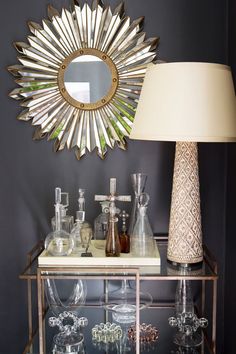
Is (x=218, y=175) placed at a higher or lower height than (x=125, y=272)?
higher

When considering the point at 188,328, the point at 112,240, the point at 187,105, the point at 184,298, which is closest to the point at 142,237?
the point at 112,240

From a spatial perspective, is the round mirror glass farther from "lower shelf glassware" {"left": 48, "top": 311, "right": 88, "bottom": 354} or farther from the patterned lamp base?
"lower shelf glassware" {"left": 48, "top": 311, "right": 88, "bottom": 354}

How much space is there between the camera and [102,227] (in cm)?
186

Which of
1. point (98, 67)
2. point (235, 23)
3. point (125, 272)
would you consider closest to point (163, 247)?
point (125, 272)

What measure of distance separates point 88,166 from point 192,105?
0.72 meters

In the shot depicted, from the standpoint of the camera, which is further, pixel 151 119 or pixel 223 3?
pixel 223 3

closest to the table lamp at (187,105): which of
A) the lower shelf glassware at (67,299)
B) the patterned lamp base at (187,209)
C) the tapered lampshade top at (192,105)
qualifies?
the tapered lampshade top at (192,105)

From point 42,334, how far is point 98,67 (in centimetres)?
112

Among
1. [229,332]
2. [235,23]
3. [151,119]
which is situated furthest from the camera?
[229,332]

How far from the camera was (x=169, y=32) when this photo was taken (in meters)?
1.98

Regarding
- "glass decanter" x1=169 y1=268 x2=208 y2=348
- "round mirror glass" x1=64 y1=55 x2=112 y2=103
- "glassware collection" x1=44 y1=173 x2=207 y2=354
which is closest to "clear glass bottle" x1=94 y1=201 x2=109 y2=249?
"glassware collection" x1=44 y1=173 x2=207 y2=354

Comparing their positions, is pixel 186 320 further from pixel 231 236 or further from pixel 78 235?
pixel 78 235

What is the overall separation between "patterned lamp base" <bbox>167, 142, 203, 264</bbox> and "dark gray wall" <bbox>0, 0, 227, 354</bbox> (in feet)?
1.20

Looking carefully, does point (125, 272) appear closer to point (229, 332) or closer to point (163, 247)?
point (163, 247)
